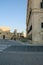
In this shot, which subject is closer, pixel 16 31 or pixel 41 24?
pixel 41 24

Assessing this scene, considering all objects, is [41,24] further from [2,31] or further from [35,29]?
[2,31]

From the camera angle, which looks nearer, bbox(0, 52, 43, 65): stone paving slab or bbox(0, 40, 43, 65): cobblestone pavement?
bbox(0, 52, 43, 65): stone paving slab

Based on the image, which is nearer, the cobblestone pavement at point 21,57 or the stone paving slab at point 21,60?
the stone paving slab at point 21,60

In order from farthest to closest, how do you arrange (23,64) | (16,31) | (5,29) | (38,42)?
(5,29), (16,31), (38,42), (23,64)

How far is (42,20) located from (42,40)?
3.43 meters

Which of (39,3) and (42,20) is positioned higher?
(39,3)

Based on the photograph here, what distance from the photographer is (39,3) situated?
3119 cm

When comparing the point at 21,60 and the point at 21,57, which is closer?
the point at 21,60

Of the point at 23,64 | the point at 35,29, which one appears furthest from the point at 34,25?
the point at 23,64

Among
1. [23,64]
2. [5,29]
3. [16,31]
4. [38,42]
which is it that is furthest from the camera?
[5,29]

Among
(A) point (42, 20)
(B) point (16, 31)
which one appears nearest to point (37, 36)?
(A) point (42, 20)

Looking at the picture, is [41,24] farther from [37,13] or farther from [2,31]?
[2,31]

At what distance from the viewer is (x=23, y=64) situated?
1012 centimetres

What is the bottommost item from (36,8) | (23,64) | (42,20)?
(23,64)
